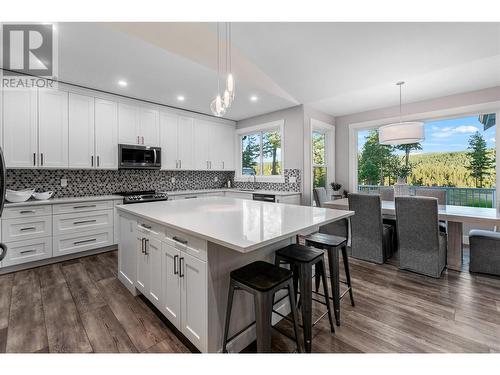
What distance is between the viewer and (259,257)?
1800 mm

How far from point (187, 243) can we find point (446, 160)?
5053mm

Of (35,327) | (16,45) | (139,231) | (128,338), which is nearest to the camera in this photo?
(128,338)

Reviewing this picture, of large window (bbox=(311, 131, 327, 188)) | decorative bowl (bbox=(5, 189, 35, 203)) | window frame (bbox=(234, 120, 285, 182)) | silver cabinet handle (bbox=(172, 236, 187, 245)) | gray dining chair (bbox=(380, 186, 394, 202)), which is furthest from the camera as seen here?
large window (bbox=(311, 131, 327, 188))

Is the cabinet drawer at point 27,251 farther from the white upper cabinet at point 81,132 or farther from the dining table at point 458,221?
the dining table at point 458,221

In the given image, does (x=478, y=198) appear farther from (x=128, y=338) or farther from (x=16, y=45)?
(x=16, y=45)

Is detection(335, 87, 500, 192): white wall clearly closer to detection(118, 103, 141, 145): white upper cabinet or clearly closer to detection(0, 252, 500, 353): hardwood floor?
detection(0, 252, 500, 353): hardwood floor

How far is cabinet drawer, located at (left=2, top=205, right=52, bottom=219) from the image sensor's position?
2.88 meters

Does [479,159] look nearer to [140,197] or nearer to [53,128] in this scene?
[140,197]

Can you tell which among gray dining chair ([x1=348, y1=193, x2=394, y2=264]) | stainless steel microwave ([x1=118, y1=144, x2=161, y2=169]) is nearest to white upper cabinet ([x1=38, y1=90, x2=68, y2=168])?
stainless steel microwave ([x1=118, y1=144, x2=161, y2=169])

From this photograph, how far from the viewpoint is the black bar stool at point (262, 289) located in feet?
4.17

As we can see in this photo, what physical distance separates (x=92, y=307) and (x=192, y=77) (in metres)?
2.90

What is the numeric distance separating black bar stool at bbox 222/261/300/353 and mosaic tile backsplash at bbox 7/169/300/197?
3.30 m
